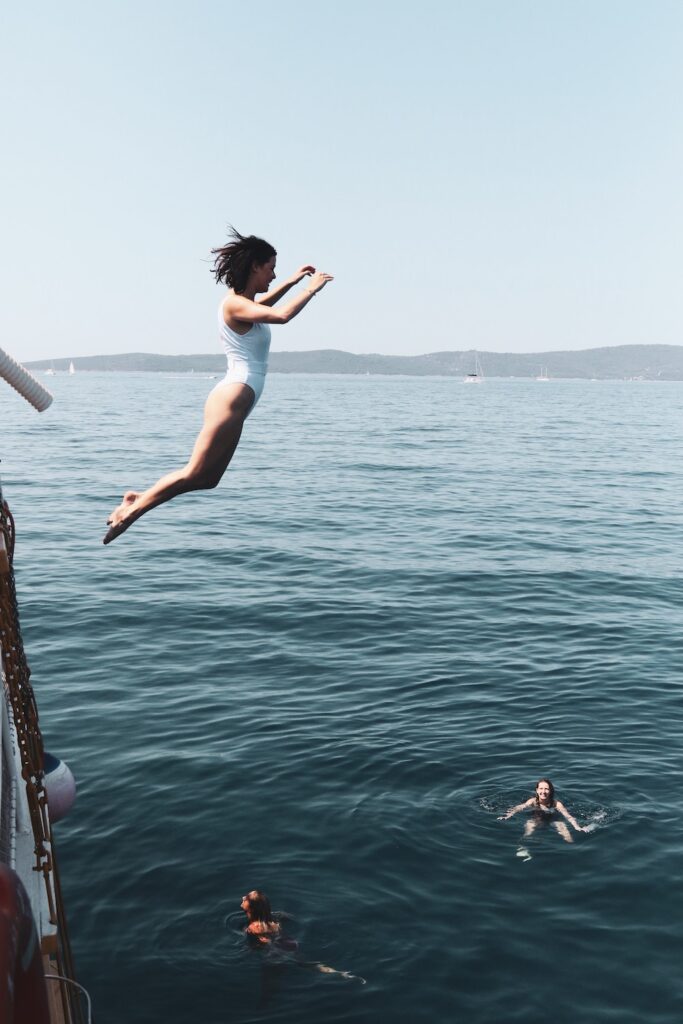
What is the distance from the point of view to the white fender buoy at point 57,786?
41.1 ft

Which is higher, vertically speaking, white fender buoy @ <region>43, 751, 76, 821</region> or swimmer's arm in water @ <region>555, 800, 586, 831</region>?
white fender buoy @ <region>43, 751, 76, 821</region>

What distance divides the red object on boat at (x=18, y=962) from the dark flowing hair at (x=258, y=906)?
388 inches

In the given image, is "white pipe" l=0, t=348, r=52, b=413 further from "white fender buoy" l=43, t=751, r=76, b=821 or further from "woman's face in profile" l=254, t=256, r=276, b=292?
"white fender buoy" l=43, t=751, r=76, b=821

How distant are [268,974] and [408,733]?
27.0 ft

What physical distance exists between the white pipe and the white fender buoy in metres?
5.38

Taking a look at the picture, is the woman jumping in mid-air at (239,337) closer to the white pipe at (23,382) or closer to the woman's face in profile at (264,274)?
the woman's face in profile at (264,274)

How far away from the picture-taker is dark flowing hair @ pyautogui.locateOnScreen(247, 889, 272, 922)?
14.1m

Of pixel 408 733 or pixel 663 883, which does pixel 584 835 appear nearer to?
pixel 663 883

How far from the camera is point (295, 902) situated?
1532 cm

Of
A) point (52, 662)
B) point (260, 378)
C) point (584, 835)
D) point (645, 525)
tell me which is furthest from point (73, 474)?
point (260, 378)

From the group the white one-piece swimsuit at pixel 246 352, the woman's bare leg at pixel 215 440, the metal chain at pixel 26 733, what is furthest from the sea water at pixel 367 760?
the white one-piece swimsuit at pixel 246 352

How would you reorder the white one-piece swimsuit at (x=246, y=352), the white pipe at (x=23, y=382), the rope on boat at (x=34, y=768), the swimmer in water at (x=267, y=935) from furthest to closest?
the swimmer in water at (x=267, y=935), the rope on boat at (x=34, y=768), the white pipe at (x=23, y=382), the white one-piece swimsuit at (x=246, y=352)

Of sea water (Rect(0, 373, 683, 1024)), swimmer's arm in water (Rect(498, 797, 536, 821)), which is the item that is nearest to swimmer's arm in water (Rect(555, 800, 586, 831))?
sea water (Rect(0, 373, 683, 1024))

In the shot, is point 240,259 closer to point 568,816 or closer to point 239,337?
point 239,337
